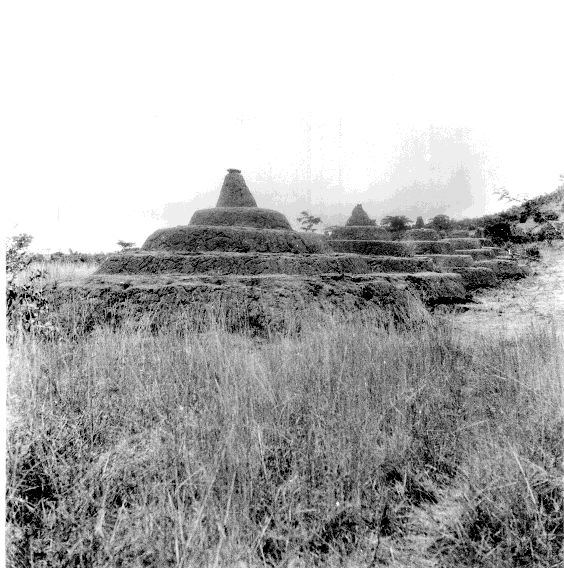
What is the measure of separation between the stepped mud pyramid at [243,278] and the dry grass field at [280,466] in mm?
2516

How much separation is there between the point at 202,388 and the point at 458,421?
5.78 ft

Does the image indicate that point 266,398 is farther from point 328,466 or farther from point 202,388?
point 328,466

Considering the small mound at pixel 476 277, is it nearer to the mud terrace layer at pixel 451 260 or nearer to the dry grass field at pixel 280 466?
the mud terrace layer at pixel 451 260

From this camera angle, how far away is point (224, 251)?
825 centimetres

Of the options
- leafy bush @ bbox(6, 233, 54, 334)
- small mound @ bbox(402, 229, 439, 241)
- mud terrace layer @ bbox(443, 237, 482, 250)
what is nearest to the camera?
leafy bush @ bbox(6, 233, 54, 334)

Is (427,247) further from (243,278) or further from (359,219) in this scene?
(243,278)

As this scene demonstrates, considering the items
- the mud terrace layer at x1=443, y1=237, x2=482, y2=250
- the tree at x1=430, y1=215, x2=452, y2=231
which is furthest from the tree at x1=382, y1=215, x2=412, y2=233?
the mud terrace layer at x1=443, y1=237, x2=482, y2=250

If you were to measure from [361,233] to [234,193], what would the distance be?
23.1ft

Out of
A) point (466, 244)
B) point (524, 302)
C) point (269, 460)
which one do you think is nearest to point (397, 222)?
point (466, 244)

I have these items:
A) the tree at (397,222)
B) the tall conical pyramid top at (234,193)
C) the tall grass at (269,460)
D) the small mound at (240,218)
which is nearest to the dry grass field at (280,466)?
the tall grass at (269,460)

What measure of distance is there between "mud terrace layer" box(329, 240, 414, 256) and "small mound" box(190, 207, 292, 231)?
5.77 m

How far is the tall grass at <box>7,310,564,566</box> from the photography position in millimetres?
2174

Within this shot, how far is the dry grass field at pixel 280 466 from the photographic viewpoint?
217 cm

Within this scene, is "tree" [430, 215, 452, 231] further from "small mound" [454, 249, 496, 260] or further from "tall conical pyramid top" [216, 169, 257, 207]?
"tall conical pyramid top" [216, 169, 257, 207]
